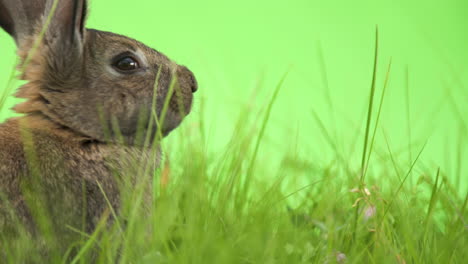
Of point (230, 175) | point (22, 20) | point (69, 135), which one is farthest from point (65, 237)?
point (22, 20)

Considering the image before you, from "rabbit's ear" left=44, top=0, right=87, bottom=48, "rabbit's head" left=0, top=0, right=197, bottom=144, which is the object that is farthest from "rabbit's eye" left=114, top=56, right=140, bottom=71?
"rabbit's ear" left=44, top=0, right=87, bottom=48

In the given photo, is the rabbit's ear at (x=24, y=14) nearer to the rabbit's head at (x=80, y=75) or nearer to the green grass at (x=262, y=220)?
the rabbit's head at (x=80, y=75)

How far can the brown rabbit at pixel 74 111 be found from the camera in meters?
2.59

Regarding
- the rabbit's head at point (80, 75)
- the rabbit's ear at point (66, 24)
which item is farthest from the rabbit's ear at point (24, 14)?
the rabbit's ear at point (66, 24)

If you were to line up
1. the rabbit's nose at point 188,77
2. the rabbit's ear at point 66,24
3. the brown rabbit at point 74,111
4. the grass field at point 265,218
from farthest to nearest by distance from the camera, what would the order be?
the rabbit's nose at point 188,77, the rabbit's ear at point 66,24, the brown rabbit at point 74,111, the grass field at point 265,218

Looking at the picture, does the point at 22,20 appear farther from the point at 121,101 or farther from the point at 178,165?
the point at 178,165

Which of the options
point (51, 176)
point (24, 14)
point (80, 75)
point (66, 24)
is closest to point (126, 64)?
point (80, 75)

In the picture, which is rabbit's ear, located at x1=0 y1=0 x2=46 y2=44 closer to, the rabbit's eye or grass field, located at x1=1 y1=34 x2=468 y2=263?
the rabbit's eye

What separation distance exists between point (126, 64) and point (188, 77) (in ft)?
1.38

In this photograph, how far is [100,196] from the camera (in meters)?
2.71

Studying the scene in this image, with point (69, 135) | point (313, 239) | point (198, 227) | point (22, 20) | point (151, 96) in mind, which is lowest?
point (313, 239)

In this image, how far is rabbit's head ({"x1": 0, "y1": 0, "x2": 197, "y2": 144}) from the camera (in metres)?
2.89

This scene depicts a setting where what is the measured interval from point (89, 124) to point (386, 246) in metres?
1.63

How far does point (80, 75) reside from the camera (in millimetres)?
2961
